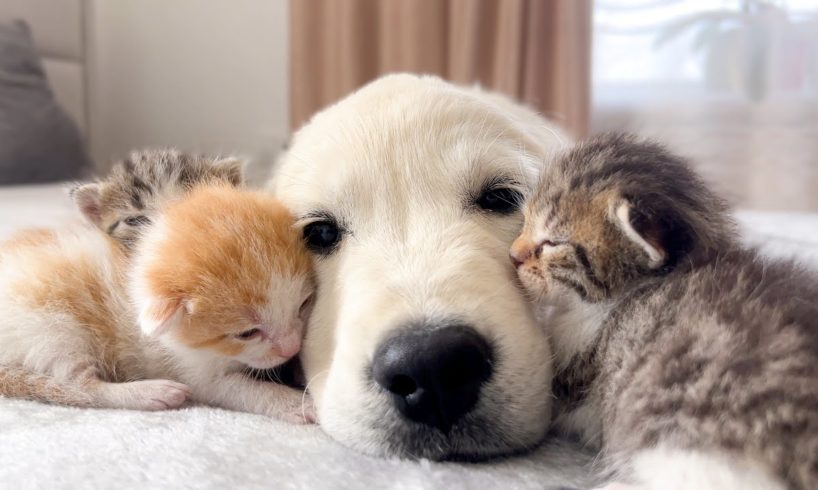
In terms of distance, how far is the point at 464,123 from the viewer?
4.36 ft

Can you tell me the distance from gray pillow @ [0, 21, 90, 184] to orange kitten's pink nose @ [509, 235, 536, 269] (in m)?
2.94

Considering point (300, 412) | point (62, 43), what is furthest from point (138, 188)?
point (62, 43)

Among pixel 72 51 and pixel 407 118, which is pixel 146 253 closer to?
pixel 407 118

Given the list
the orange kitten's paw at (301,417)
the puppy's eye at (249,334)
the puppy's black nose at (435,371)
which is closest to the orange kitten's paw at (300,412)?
the orange kitten's paw at (301,417)

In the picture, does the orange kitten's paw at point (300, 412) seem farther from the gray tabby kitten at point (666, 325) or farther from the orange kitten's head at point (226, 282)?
the gray tabby kitten at point (666, 325)

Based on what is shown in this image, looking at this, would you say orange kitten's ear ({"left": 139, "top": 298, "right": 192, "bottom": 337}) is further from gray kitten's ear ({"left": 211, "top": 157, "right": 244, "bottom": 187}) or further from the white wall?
the white wall

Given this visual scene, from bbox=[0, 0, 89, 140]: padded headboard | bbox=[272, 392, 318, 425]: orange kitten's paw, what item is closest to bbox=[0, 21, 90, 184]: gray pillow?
bbox=[0, 0, 89, 140]: padded headboard

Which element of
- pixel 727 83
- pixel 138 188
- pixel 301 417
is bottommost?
pixel 301 417

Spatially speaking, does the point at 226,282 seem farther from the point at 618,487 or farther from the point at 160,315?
the point at 618,487

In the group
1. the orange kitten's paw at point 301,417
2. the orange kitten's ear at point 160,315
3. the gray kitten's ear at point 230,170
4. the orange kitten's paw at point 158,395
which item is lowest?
the orange kitten's paw at point 301,417

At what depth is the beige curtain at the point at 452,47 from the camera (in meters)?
3.36

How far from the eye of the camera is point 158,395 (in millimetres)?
1154

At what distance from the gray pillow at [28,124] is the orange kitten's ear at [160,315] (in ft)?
8.68

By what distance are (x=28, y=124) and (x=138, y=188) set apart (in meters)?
2.28
